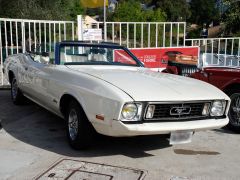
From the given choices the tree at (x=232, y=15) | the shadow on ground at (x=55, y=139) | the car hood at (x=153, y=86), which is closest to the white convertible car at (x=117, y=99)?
the car hood at (x=153, y=86)

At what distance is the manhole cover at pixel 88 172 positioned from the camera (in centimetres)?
422

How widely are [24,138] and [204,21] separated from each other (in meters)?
87.0

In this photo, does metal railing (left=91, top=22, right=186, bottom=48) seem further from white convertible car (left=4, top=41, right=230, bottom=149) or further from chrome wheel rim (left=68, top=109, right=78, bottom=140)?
chrome wheel rim (left=68, top=109, right=78, bottom=140)

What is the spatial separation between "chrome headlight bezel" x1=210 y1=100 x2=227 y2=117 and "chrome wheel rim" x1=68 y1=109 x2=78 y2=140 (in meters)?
1.76

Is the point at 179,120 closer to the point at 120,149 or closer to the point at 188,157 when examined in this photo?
the point at 188,157

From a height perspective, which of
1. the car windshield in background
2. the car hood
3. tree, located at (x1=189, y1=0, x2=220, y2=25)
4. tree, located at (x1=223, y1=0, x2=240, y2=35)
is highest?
tree, located at (x1=189, y1=0, x2=220, y2=25)

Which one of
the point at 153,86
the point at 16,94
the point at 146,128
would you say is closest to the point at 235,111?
the point at 153,86

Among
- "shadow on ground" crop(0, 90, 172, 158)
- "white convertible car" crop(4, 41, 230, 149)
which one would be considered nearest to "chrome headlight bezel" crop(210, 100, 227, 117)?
"white convertible car" crop(4, 41, 230, 149)

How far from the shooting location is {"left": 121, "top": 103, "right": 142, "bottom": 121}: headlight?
4367 mm

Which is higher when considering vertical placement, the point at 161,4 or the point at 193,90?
the point at 161,4

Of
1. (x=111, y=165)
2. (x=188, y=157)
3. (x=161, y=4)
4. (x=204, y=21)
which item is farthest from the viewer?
(x=204, y=21)

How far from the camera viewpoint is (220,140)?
5.82 meters

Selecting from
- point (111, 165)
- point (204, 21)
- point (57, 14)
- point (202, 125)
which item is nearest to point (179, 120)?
point (202, 125)

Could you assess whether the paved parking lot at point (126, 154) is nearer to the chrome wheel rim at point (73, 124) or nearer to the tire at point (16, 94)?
the chrome wheel rim at point (73, 124)
